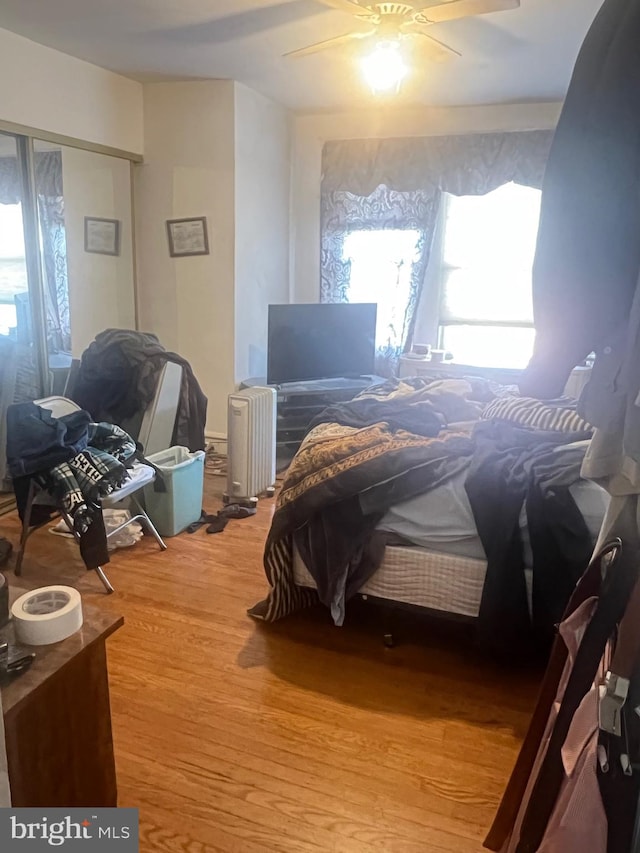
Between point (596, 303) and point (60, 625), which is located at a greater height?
point (596, 303)

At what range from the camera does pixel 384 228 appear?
484cm

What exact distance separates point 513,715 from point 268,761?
31.8 inches

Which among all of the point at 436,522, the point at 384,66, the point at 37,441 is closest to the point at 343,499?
the point at 436,522

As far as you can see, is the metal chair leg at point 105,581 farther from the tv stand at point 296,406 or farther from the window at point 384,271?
the window at point 384,271

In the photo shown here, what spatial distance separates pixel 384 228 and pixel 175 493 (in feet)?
8.45

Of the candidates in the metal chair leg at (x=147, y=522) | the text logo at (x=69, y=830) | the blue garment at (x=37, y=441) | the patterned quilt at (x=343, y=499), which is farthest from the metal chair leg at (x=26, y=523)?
the text logo at (x=69, y=830)

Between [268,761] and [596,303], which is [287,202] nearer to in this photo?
[268,761]

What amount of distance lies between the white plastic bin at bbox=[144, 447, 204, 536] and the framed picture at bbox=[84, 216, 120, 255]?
A: 60.5 inches

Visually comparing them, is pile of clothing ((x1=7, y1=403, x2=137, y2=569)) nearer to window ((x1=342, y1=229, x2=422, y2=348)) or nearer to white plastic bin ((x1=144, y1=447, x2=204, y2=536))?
white plastic bin ((x1=144, y1=447, x2=204, y2=536))

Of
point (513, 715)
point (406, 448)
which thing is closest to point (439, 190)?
point (406, 448)

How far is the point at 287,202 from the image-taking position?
5086 millimetres

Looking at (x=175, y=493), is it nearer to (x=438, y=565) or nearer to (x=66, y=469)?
(x=66, y=469)

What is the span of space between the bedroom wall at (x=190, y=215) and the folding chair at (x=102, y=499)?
1.51m

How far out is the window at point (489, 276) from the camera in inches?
185
